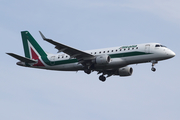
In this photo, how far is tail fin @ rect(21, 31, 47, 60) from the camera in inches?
2386

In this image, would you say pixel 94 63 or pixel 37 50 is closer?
pixel 94 63

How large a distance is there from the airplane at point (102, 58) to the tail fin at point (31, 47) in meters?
0.98

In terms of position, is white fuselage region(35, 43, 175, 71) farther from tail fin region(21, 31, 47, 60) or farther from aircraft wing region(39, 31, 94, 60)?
tail fin region(21, 31, 47, 60)

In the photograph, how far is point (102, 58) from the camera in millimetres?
52375

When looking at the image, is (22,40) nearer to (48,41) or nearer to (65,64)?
(65,64)

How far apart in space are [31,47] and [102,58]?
574 inches

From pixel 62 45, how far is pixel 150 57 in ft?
38.3

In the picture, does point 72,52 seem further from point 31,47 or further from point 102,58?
point 31,47

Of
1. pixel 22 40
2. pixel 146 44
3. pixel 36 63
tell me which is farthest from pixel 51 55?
pixel 146 44

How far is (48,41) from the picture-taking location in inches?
1946

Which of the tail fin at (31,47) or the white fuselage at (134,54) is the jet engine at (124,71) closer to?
the white fuselage at (134,54)

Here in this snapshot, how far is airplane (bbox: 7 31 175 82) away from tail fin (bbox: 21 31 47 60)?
3.21 ft

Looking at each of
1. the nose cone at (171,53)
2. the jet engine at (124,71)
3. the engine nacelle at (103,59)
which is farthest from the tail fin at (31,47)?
the nose cone at (171,53)

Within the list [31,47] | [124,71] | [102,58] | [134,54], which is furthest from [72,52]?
[31,47]
